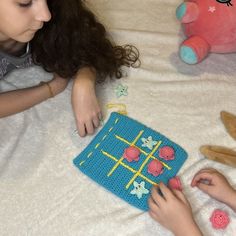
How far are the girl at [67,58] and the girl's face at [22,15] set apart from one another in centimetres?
7

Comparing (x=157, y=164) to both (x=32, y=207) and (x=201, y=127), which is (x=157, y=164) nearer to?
(x=201, y=127)

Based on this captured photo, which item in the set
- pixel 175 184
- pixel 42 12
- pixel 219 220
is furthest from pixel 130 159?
pixel 42 12

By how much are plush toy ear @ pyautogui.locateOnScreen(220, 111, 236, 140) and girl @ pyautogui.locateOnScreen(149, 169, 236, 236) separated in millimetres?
120

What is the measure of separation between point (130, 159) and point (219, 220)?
0.22m

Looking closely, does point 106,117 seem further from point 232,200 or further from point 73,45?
point 232,200

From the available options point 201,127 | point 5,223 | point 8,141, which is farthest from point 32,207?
point 201,127

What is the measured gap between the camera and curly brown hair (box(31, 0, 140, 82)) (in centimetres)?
86

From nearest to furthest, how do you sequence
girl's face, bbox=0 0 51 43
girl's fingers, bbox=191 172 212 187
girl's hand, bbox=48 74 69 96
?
girl's face, bbox=0 0 51 43 < girl's fingers, bbox=191 172 212 187 < girl's hand, bbox=48 74 69 96

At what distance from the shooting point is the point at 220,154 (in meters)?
0.86

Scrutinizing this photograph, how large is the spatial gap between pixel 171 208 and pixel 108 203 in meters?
0.14

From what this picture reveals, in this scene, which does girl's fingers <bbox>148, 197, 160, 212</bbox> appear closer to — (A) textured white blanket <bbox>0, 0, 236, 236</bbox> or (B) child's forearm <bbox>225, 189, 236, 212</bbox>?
(A) textured white blanket <bbox>0, 0, 236, 236</bbox>

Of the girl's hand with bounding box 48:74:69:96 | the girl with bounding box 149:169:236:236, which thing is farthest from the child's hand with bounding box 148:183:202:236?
the girl's hand with bounding box 48:74:69:96

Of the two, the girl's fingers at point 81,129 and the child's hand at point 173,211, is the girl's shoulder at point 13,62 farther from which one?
the child's hand at point 173,211

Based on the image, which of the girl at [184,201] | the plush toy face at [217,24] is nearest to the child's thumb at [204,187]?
the girl at [184,201]
